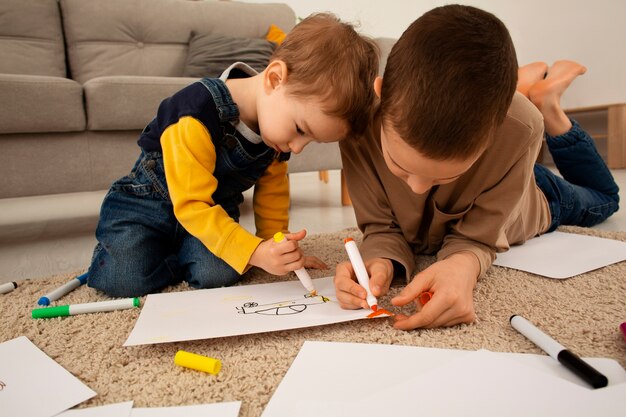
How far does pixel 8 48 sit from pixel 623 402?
2.12 meters

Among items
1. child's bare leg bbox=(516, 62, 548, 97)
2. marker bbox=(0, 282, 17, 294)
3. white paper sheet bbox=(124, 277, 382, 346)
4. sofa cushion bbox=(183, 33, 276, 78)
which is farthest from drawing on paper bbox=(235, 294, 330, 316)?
sofa cushion bbox=(183, 33, 276, 78)

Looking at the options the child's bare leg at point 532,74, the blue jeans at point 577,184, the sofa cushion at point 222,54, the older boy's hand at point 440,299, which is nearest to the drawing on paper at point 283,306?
the older boy's hand at point 440,299

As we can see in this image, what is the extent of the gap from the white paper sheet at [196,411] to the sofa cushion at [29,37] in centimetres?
176

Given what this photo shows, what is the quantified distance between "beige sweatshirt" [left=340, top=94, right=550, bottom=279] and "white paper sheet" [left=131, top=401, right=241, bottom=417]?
0.39 meters

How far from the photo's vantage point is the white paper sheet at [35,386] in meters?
0.44

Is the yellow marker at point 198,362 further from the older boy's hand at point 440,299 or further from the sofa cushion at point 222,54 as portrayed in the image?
the sofa cushion at point 222,54

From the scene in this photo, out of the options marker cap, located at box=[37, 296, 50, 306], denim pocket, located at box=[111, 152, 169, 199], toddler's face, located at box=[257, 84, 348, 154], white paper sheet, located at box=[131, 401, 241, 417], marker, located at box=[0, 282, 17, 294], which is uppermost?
toddler's face, located at box=[257, 84, 348, 154]

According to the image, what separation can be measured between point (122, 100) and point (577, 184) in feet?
4.48

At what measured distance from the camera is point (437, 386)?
41cm

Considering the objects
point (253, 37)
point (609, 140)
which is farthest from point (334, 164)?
point (609, 140)

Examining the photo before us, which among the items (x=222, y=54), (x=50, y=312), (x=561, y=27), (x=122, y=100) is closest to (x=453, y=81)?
(x=50, y=312)

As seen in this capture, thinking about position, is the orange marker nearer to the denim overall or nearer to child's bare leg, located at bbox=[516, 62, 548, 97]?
the denim overall

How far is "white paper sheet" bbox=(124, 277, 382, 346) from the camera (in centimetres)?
57

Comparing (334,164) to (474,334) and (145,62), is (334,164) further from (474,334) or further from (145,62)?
(474,334)
